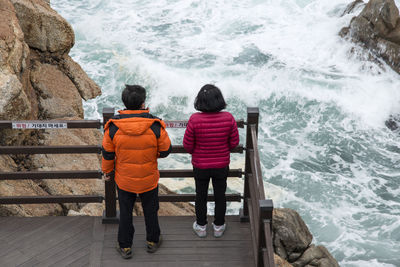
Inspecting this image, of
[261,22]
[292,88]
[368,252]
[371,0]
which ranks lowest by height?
[368,252]

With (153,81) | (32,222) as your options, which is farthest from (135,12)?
(32,222)

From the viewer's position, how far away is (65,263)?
4898mm

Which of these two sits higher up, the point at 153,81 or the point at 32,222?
the point at 32,222

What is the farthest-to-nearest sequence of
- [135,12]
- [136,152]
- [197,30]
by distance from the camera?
[135,12] < [197,30] < [136,152]

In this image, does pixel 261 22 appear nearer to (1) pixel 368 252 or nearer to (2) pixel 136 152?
(1) pixel 368 252

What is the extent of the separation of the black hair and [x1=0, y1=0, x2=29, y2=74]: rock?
13.4 feet

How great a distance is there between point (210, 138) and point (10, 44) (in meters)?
4.62

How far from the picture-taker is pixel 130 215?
191 inches

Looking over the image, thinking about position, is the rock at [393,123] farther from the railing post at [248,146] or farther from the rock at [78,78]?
the railing post at [248,146]

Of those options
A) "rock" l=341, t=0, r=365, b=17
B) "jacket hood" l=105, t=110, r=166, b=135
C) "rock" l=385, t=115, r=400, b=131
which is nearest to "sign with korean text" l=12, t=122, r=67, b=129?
"jacket hood" l=105, t=110, r=166, b=135

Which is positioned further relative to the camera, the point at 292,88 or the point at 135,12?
the point at 135,12

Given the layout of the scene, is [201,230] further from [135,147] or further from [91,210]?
[91,210]

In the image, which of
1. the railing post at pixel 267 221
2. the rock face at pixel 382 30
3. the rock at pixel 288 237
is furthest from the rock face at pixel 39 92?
the rock face at pixel 382 30

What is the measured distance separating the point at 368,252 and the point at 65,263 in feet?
26.0
